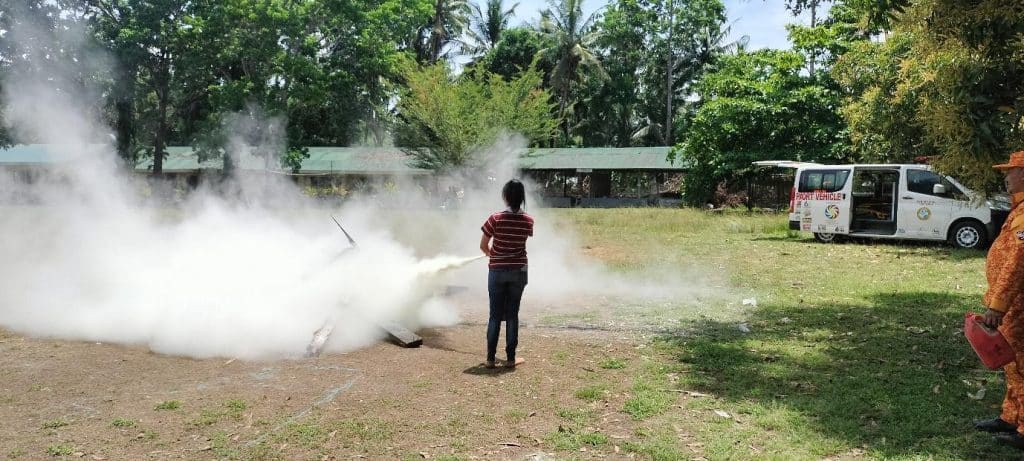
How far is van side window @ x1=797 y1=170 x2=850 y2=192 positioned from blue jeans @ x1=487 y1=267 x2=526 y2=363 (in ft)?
47.0

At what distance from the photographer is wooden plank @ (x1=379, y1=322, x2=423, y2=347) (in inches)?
277

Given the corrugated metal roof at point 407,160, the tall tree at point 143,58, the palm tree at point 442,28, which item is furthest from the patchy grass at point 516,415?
the palm tree at point 442,28

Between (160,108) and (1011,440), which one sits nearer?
(1011,440)

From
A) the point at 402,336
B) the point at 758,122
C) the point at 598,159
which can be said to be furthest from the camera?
the point at 598,159

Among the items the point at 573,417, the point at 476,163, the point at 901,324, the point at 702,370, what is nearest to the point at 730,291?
the point at 901,324

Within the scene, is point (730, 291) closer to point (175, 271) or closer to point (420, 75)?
point (175, 271)

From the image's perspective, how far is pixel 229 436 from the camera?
466 cm

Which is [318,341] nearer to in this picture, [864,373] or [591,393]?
[591,393]

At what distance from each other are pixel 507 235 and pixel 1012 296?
3.58 metres

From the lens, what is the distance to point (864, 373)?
6.18m

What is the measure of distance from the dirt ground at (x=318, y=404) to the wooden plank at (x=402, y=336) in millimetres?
102

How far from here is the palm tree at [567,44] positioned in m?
49.1

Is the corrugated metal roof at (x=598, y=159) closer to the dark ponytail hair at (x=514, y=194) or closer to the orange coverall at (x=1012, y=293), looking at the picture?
the dark ponytail hair at (x=514, y=194)

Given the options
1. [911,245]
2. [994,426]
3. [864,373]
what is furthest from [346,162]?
[994,426]
